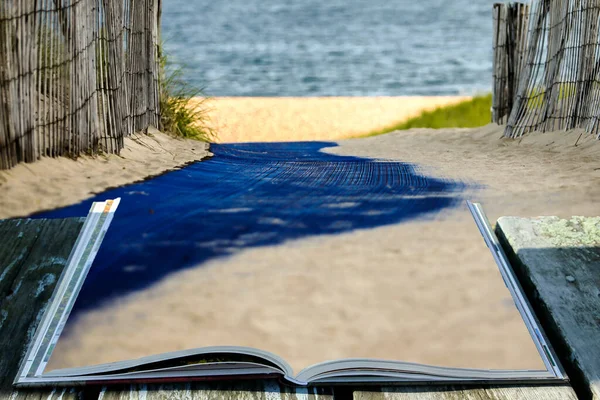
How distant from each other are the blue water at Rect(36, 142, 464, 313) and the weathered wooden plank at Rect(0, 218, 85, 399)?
9cm

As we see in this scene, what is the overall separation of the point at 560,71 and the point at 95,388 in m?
2.80

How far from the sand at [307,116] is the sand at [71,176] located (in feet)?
11.9

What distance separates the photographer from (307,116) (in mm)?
7395

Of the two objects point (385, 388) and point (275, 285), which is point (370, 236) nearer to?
point (275, 285)

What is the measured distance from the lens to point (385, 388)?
46.9 inches

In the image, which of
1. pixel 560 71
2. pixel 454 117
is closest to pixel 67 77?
pixel 560 71

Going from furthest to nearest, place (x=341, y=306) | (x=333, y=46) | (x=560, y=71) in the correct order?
1. (x=333, y=46)
2. (x=560, y=71)
3. (x=341, y=306)

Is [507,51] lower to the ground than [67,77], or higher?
lower

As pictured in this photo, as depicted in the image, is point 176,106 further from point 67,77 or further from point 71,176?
point 71,176

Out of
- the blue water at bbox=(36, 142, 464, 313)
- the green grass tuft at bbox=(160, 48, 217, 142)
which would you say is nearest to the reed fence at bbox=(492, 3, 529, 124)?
the green grass tuft at bbox=(160, 48, 217, 142)

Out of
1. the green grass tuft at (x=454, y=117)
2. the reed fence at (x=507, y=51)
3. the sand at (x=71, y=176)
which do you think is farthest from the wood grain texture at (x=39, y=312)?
the green grass tuft at (x=454, y=117)

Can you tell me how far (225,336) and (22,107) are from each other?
1188 mm

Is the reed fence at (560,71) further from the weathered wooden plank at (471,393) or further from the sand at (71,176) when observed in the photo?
the weathered wooden plank at (471,393)

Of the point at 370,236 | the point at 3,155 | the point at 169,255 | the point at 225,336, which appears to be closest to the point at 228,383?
the point at 225,336
